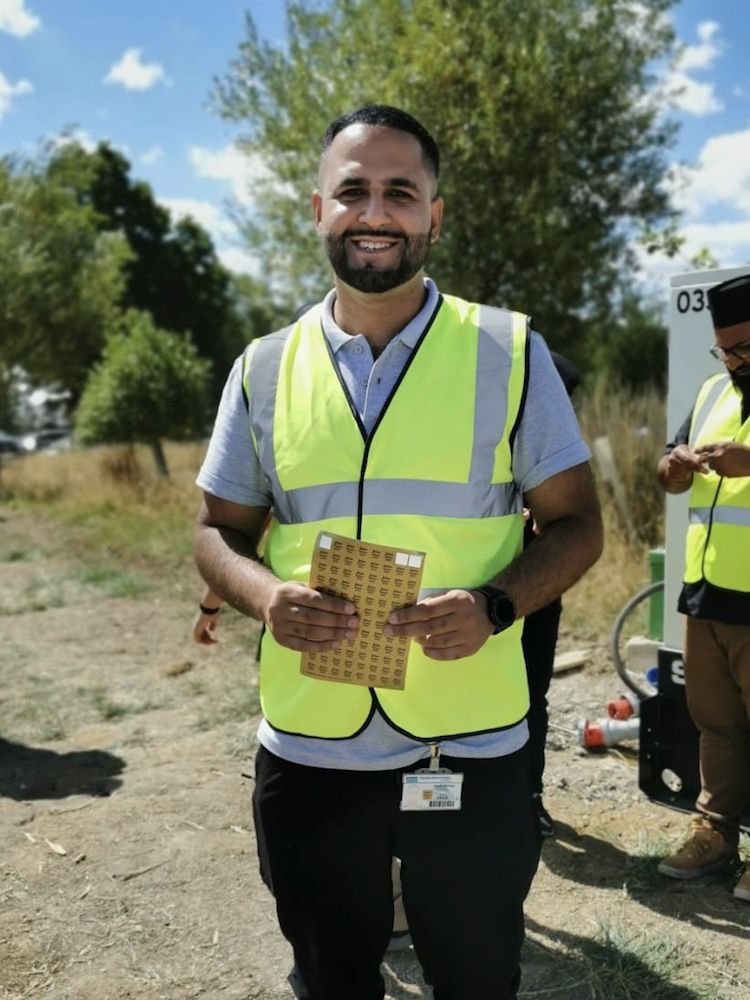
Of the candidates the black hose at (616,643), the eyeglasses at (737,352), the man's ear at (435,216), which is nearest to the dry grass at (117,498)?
the black hose at (616,643)

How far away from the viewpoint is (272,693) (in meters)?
2.13

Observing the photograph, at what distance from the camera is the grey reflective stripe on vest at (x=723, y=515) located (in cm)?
369

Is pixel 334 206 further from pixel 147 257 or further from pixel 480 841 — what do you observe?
pixel 147 257

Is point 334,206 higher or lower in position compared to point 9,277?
lower

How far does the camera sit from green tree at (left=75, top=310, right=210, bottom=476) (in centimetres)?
1789

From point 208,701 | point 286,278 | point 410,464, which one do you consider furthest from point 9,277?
point 410,464

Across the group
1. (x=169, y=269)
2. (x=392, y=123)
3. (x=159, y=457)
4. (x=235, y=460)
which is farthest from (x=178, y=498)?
(x=169, y=269)

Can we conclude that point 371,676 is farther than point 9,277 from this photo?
No

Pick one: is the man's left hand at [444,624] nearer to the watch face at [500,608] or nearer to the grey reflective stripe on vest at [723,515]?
the watch face at [500,608]

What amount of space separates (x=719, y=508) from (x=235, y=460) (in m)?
2.19

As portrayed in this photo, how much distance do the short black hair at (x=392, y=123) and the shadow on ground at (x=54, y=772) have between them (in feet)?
12.0

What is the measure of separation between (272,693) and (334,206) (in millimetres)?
1019

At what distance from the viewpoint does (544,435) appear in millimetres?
2037

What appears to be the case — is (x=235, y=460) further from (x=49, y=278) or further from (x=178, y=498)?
(x=49, y=278)
